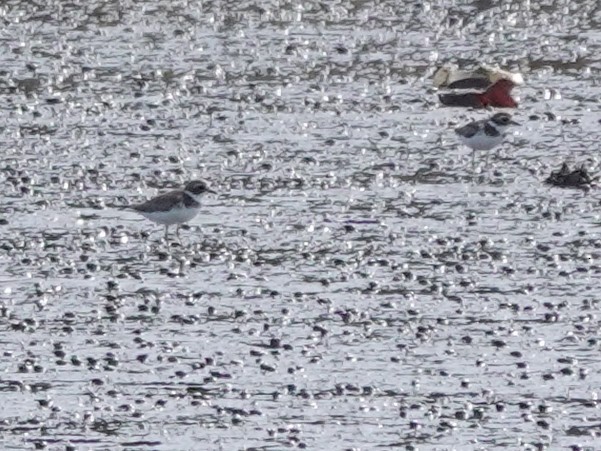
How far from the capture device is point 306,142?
2178cm

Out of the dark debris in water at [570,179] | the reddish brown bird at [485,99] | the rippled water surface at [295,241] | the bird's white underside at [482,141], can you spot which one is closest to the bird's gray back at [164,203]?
the rippled water surface at [295,241]

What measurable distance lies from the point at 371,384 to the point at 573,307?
2.53 meters

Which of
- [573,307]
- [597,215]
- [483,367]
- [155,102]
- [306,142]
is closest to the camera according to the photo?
[483,367]

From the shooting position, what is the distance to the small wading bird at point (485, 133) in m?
20.5

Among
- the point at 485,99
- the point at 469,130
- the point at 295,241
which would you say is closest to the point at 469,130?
the point at 469,130

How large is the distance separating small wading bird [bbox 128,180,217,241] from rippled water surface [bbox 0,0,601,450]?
9.5 inches

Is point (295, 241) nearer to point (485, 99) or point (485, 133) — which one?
point (485, 133)

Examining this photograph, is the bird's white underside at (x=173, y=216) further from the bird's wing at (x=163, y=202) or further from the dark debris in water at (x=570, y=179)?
the dark debris in water at (x=570, y=179)

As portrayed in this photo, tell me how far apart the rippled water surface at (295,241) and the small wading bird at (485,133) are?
30cm

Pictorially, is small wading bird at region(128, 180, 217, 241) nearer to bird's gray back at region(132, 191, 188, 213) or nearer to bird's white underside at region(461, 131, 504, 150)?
bird's gray back at region(132, 191, 188, 213)

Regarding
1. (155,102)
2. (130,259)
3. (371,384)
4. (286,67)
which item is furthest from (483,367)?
(286,67)

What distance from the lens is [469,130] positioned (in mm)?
20609

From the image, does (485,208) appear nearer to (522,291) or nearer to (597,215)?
(597,215)

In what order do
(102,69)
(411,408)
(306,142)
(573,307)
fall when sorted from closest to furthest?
1. (411,408)
2. (573,307)
3. (306,142)
4. (102,69)
